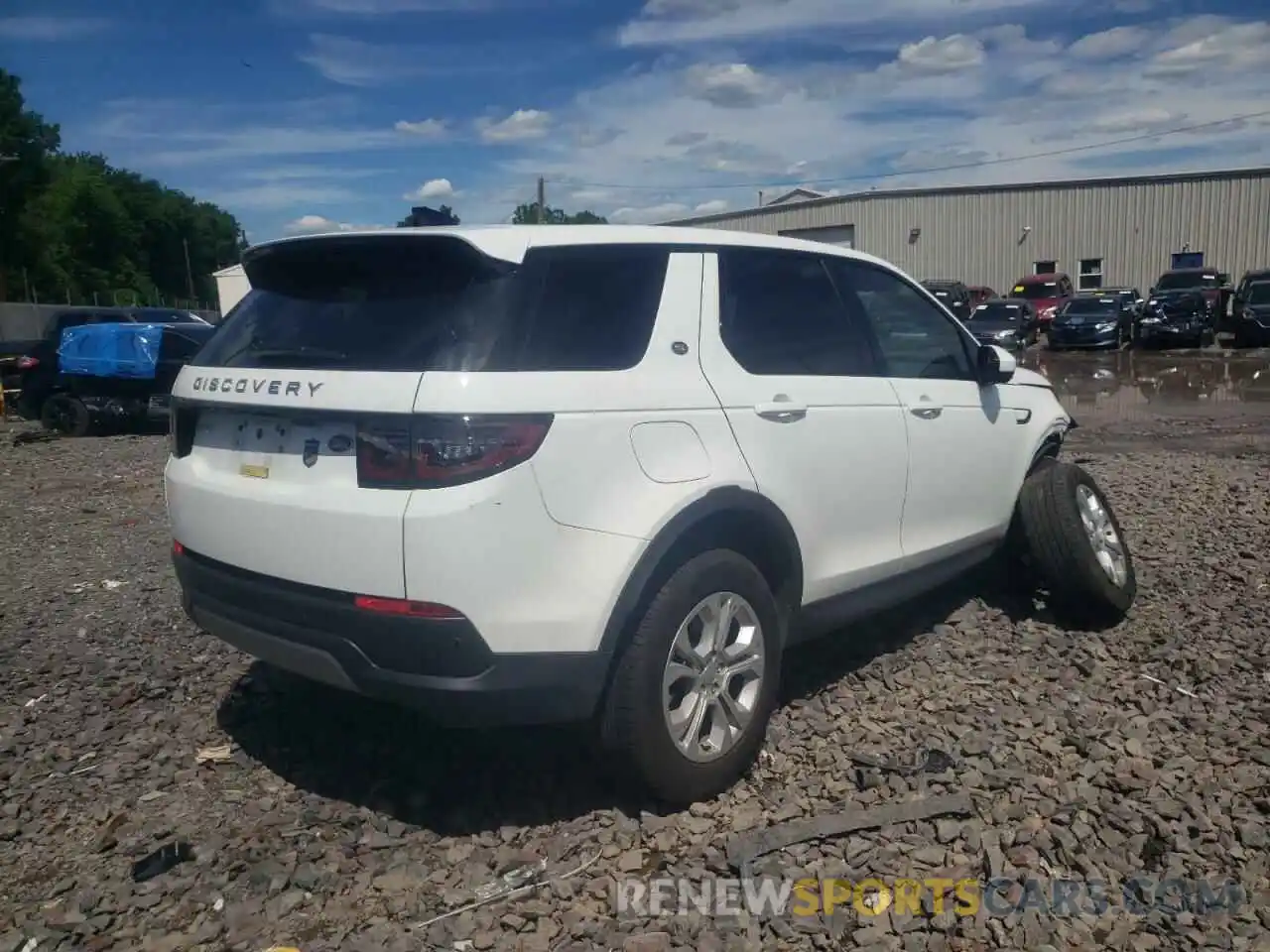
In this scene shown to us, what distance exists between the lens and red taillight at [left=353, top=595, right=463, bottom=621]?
2.80m

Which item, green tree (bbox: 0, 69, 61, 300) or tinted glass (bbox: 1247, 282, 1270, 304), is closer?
tinted glass (bbox: 1247, 282, 1270, 304)

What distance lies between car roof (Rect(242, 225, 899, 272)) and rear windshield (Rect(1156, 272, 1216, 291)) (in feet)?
107

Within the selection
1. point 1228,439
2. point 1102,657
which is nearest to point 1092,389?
point 1228,439

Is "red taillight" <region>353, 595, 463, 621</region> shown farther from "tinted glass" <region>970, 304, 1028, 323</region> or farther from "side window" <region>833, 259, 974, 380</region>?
"tinted glass" <region>970, 304, 1028, 323</region>

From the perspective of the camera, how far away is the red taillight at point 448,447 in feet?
9.09

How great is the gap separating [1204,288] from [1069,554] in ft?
102

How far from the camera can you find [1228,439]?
1227 centimetres

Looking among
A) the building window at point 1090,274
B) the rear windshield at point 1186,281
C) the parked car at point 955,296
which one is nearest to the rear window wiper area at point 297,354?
the parked car at point 955,296

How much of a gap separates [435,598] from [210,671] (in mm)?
2316

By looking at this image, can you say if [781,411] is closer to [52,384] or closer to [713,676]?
[713,676]

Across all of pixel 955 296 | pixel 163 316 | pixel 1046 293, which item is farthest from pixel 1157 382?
pixel 163 316

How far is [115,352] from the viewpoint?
45.5 ft

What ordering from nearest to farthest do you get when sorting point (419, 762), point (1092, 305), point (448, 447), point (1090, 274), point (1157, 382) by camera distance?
point (448, 447)
point (419, 762)
point (1157, 382)
point (1092, 305)
point (1090, 274)

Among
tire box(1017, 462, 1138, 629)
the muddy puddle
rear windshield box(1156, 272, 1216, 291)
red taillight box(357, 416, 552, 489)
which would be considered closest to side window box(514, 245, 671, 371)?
red taillight box(357, 416, 552, 489)
